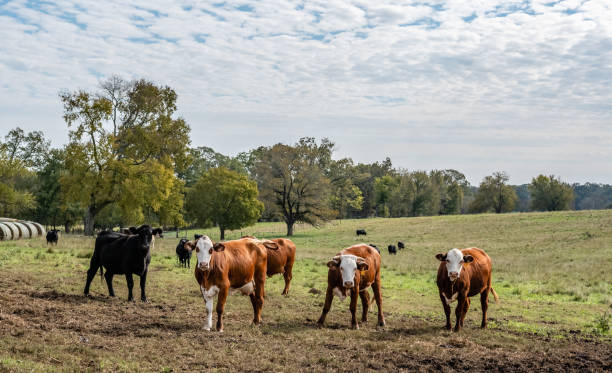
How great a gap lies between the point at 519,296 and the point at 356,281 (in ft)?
30.7

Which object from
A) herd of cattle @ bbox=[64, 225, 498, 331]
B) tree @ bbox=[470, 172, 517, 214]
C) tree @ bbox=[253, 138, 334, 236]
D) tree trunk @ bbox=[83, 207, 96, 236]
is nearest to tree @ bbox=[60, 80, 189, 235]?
tree trunk @ bbox=[83, 207, 96, 236]

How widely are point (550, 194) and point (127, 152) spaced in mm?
81578

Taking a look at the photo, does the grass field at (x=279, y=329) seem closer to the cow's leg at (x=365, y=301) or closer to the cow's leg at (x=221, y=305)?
the cow's leg at (x=221, y=305)

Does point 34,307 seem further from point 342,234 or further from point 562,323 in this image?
point 342,234

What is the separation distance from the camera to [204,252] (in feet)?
33.3

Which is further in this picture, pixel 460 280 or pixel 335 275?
pixel 335 275

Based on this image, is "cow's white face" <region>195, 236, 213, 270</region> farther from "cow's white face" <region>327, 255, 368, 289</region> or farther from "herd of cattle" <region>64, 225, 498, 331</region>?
"cow's white face" <region>327, 255, 368, 289</region>

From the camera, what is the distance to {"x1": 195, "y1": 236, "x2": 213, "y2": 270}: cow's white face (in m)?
10.1

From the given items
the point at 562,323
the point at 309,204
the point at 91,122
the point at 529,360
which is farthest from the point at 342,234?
the point at 529,360

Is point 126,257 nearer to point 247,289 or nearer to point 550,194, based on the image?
point 247,289

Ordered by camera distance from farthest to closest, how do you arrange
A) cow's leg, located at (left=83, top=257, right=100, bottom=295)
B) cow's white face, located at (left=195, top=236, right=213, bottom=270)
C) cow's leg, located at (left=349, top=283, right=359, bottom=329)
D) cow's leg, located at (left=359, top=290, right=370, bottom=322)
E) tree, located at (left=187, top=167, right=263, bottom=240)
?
Answer: tree, located at (left=187, top=167, right=263, bottom=240), cow's leg, located at (left=83, top=257, right=100, bottom=295), cow's leg, located at (left=359, top=290, right=370, bottom=322), cow's leg, located at (left=349, top=283, right=359, bottom=329), cow's white face, located at (left=195, top=236, right=213, bottom=270)

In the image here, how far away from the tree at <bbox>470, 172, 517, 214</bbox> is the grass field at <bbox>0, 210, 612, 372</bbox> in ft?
259

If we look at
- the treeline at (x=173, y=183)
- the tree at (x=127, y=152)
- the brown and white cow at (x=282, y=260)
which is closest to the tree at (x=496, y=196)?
the treeline at (x=173, y=183)

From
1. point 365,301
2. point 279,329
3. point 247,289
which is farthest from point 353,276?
point 247,289
